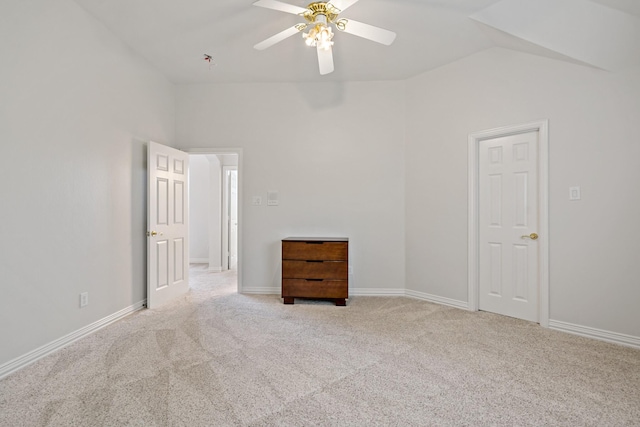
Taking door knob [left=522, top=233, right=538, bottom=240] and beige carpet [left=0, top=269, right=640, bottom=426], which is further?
door knob [left=522, top=233, right=538, bottom=240]

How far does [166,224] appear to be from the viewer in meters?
3.89

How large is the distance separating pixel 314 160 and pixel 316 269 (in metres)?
1.42

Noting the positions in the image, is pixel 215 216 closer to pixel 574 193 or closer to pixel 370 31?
pixel 370 31

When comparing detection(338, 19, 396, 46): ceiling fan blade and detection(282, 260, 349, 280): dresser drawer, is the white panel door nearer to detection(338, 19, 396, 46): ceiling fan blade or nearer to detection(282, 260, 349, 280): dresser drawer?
detection(282, 260, 349, 280): dresser drawer

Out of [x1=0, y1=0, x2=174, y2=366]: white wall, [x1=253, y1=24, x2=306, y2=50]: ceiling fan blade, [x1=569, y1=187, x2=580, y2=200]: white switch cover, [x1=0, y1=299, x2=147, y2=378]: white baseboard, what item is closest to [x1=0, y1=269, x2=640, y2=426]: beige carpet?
[x1=0, y1=299, x2=147, y2=378]: white baseboard

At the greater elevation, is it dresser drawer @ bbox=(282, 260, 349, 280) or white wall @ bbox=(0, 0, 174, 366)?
white wall @ bbox=(0, 0, 174, 366)

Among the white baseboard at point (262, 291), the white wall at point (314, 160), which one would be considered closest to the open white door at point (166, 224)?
the white wall at point (314, 160)

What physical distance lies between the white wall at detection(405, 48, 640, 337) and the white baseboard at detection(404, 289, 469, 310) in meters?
0.05

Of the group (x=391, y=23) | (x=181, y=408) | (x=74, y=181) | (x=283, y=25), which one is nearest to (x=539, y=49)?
(x=391, y=23)

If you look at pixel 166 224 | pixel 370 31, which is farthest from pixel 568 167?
pixel 166 224

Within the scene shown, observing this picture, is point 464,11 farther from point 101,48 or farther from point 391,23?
point 101,48

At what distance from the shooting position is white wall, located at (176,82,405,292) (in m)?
4.23

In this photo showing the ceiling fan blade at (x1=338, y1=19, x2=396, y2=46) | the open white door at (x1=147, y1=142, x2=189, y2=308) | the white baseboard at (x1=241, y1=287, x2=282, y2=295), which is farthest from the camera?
the white baseboard at (x1=241, y1=287, x2=282, y2=295)

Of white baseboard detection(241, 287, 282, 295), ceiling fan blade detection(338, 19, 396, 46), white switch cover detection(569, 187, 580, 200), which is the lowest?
white baseboard detection(241, 287, 282, 295)
